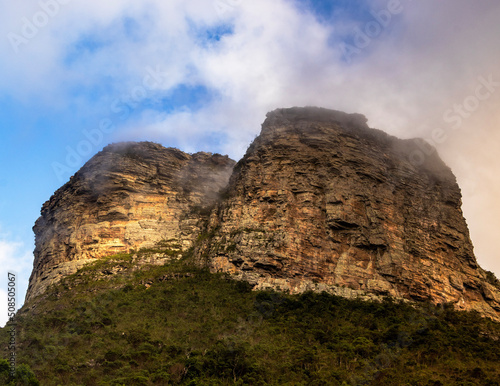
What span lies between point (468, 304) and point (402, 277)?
9.02 m

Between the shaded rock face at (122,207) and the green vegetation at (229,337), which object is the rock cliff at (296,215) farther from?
the green vegetation at (229,337)

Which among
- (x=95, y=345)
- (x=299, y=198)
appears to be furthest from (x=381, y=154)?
(x=95, y=345)

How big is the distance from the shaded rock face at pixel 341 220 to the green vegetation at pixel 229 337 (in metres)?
3.31

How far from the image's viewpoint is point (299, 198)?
65.1m

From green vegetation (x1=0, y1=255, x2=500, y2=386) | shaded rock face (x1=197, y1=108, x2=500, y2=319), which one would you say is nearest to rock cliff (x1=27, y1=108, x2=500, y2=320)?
shaded rock face (x1=197, y1=108, x2=500, y2=319)

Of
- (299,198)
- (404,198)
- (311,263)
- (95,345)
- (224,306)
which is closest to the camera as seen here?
(95,345)

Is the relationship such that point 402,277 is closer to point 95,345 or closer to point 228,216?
point 228,216

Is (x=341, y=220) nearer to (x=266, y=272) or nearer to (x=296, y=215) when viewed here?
(x=296, y=215)

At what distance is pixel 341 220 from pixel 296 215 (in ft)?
16.6

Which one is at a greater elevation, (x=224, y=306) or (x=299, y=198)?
(x=299, y=198)

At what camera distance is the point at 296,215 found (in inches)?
2509

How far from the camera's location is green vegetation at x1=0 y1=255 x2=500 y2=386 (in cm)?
4334

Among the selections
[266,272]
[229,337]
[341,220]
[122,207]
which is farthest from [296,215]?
[122,207]

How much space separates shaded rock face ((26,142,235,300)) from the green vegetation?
20.7 feet
